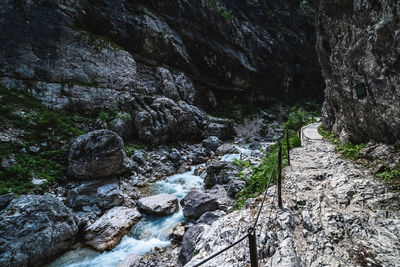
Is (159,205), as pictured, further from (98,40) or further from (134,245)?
(98,40)

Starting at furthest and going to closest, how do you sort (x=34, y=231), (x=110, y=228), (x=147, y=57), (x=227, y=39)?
(x=227, y=39) → (x=147, y=57) → (x=110, y=228) → (x=34, y=231)

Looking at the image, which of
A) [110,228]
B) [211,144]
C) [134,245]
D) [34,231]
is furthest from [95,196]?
[211,144]

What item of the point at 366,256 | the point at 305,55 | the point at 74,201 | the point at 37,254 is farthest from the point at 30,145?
the point at 305,55

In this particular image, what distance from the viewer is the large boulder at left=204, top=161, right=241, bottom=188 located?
8953mm

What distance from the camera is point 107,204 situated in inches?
298

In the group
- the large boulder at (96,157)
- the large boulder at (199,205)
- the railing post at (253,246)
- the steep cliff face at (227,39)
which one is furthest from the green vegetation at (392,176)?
the steep cliff face at (227,39)

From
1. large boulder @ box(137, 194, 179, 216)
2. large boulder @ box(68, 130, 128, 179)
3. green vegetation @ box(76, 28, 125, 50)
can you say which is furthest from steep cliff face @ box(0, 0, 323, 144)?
large boulder @ box(137, 194, 179, 216)

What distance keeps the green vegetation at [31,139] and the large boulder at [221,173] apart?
6.87 m

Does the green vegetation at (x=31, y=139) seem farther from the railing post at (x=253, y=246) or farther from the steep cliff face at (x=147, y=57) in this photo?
the railing post at (x=253, y=246)

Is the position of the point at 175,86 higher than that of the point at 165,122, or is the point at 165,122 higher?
the point at 175,86

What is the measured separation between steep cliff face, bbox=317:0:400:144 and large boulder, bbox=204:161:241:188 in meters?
5.07

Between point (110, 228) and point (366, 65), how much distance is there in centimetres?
980

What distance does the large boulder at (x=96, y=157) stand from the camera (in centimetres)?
845

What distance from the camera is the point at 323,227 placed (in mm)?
3424
